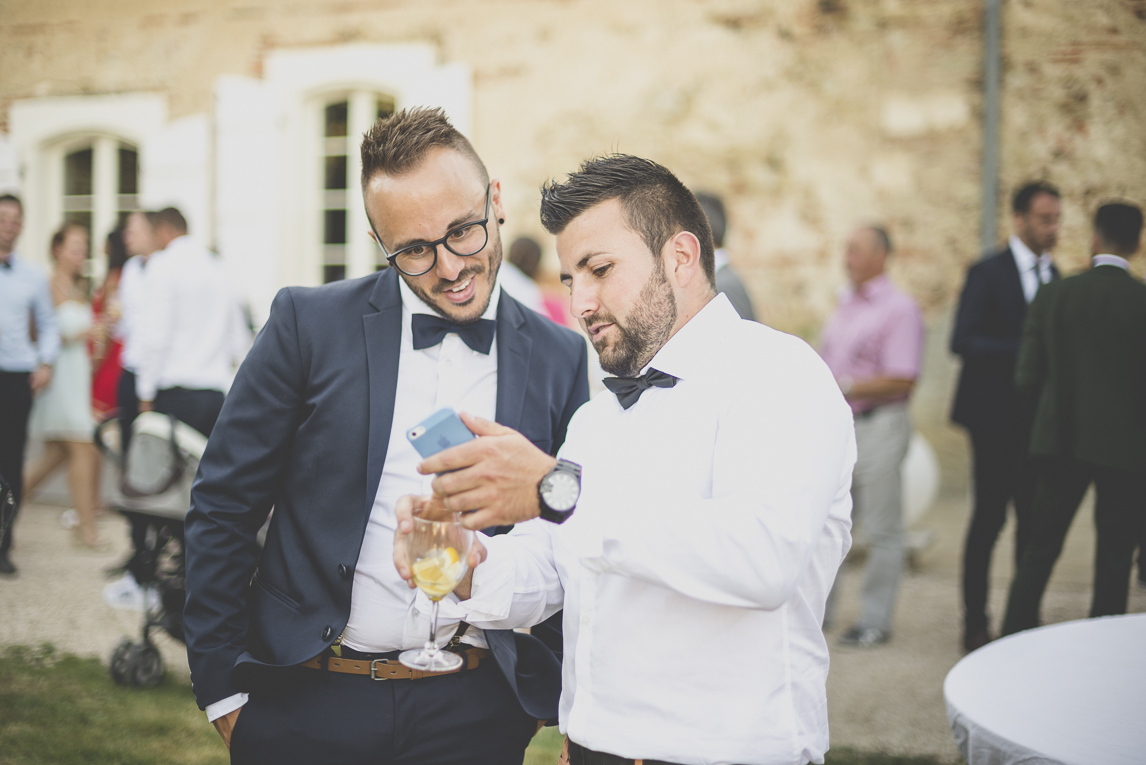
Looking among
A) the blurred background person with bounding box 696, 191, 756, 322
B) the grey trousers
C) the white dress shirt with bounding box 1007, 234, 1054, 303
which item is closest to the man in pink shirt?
the grey trousers

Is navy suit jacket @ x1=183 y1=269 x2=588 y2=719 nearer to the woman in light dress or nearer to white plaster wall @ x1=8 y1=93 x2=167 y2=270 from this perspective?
the woman in light dress

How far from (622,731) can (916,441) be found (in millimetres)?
5377

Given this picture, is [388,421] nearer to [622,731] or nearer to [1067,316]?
[622,731]

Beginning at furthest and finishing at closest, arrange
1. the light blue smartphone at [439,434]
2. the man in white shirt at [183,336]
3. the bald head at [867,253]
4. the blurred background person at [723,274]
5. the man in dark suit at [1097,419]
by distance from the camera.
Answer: the man in white shirt at [183,336] < the bald head at [867,253] < the man in dark suit at [1097,419] < the blurred background person at [723,274] < the light blue smartphone at [439,434]

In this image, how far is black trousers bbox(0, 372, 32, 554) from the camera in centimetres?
524

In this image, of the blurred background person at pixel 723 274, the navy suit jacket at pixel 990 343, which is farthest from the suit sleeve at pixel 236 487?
the navy suit jacket at pixel 990 343

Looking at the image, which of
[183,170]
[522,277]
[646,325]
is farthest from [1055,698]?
[183,170]

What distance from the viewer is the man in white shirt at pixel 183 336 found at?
16.6 feet

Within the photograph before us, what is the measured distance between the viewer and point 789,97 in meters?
6.94

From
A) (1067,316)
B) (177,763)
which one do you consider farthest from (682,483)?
(1067,316)

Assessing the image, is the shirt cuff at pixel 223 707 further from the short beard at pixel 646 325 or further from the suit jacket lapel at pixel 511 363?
the short beard at pixel 646 325

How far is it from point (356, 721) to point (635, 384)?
2.99 ft

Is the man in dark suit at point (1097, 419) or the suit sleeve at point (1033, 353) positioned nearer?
the man in dark suit at point (1097, 419)

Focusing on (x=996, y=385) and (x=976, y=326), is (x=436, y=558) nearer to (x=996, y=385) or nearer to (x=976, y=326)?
(x=996, y=385)
